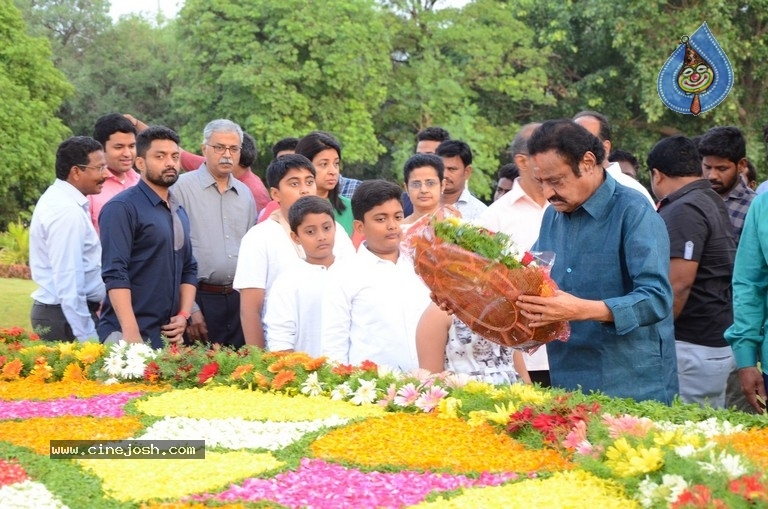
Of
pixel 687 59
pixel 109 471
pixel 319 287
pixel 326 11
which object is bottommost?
pixel 109 471

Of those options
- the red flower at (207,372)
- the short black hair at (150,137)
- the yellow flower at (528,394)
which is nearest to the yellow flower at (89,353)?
the red flower at (207,372)

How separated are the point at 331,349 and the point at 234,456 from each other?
1.61m

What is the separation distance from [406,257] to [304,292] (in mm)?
751

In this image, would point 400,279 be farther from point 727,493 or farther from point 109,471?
point 727,493

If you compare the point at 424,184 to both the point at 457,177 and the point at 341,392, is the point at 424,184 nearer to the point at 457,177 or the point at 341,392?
the point at 457,177

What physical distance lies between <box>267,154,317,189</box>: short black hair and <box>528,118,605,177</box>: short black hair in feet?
9.12

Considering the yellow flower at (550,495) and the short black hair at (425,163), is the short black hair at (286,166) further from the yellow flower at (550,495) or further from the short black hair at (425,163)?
the yellow flower at (550,495)

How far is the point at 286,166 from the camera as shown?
6.64 metres

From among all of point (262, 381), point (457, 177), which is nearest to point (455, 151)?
point (457, 177)

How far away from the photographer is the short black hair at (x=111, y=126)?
7332 millimetres

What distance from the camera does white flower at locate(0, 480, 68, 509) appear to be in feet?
10.8

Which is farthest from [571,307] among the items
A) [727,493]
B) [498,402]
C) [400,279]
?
[400,279]

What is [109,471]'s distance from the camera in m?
3.63

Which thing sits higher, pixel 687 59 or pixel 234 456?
pixel 687 59
